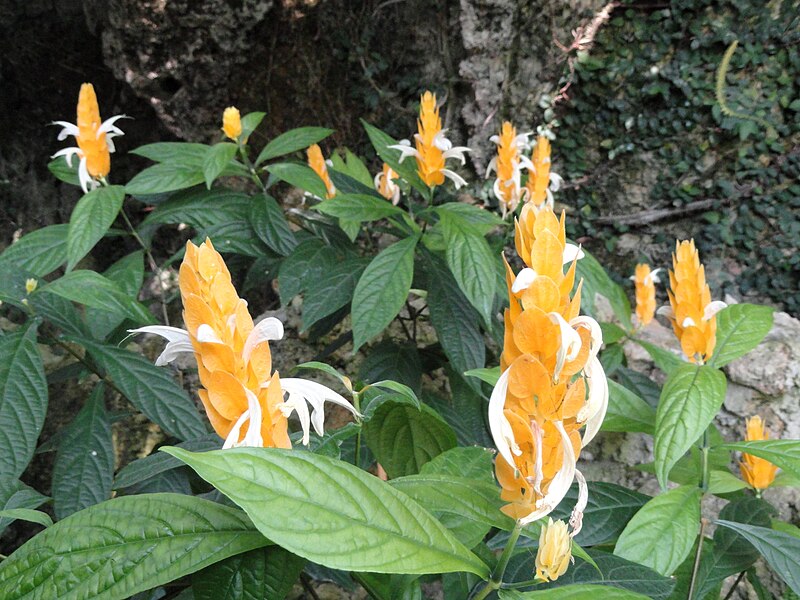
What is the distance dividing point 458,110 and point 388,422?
8.49ft

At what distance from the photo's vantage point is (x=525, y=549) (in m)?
0.81

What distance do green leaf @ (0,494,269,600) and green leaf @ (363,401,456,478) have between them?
379 mm

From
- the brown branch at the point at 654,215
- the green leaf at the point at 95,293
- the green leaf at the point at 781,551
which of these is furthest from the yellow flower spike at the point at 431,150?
the brown branch at the point at 654,215

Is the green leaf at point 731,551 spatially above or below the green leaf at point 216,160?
below

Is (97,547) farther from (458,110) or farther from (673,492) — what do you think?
(458,110)

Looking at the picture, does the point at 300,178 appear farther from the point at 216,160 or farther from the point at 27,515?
the point at 27,515

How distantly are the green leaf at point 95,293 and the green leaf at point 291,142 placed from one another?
79 centimetres

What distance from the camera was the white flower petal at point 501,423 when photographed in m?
0.59

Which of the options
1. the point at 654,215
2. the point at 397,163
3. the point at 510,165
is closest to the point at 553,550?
the point at 397,163

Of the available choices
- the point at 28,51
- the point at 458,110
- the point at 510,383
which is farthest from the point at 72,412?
the point at 510,383

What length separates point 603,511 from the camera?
4.00 feet

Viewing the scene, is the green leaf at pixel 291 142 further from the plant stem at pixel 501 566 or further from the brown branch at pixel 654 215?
the brown branch at pixel 654 215

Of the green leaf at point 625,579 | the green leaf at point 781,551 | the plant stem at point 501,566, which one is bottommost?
the green leaf at point 781,551

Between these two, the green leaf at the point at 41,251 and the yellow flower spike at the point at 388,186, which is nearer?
the green leaf at the point at 41,251
